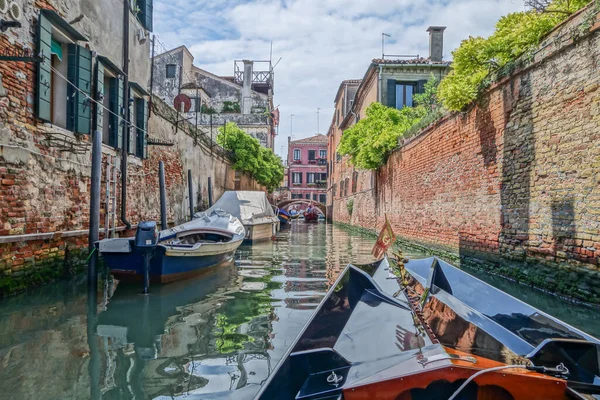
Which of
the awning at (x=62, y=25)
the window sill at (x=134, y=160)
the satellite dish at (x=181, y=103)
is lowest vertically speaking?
the window sill at (x=134, y=160)

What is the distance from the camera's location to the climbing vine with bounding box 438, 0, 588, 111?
5.84 metres

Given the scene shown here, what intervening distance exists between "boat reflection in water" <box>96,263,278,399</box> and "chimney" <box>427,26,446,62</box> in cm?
1447

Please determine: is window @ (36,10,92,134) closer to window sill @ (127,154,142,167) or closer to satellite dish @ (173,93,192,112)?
window sill @ (127,154,142,167)

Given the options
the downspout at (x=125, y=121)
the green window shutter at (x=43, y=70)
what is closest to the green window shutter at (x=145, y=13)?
the downspout at (x=125, y=121)

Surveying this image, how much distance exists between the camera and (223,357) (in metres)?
3.18

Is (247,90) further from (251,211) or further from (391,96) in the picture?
(251,211)

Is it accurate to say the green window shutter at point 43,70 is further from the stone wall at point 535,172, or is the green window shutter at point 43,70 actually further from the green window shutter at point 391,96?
the green window shutter at point 391,96

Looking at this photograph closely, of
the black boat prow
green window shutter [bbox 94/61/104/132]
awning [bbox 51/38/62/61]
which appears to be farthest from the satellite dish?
the black boat prow

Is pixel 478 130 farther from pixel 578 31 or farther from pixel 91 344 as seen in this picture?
pixel 91 344

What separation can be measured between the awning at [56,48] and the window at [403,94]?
12.4 metres

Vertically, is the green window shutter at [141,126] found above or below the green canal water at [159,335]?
above

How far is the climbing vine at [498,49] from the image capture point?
5.84 metres

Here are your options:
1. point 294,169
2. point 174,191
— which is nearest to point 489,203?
point 174,191

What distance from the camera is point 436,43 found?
17047 mm
